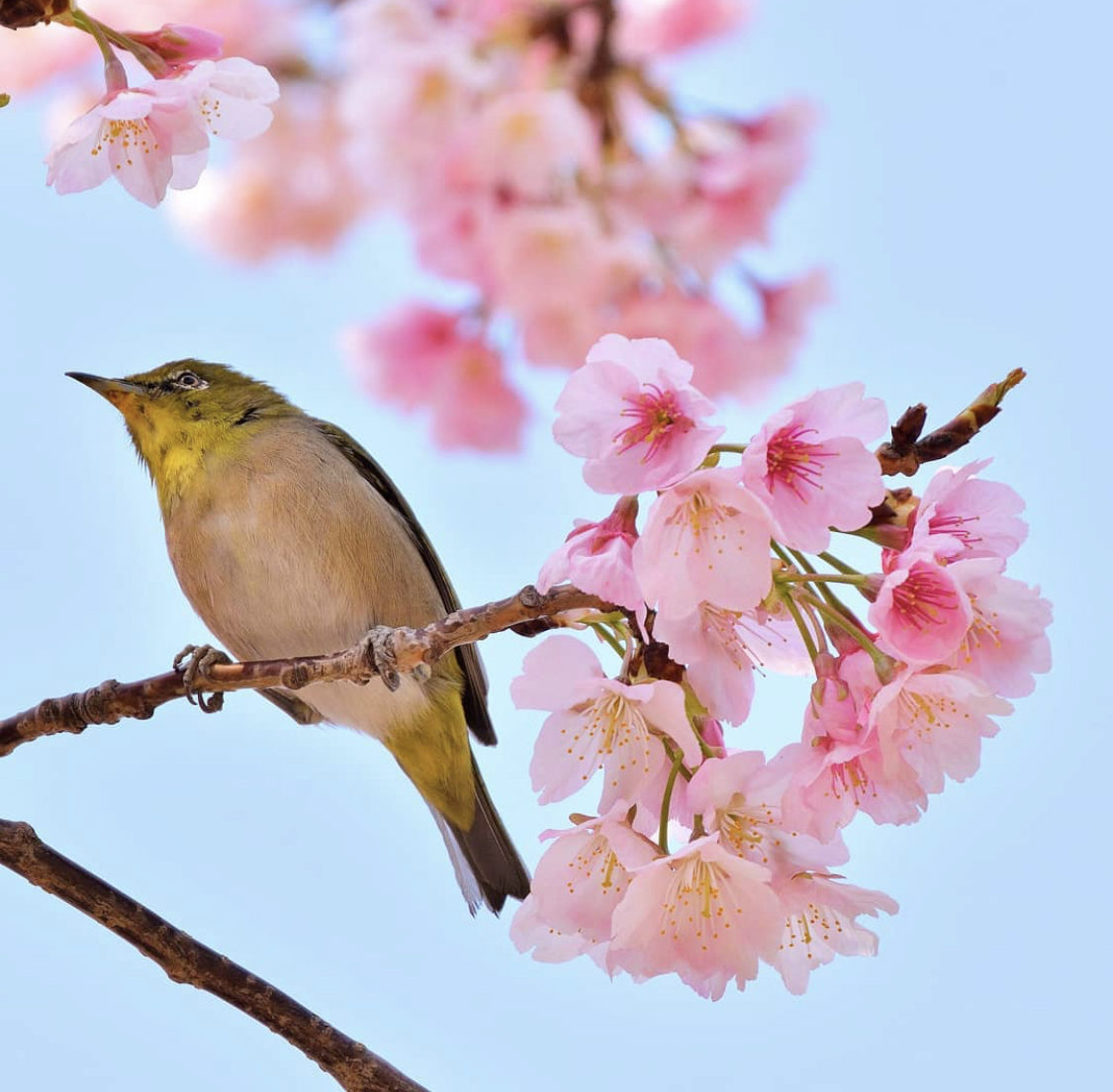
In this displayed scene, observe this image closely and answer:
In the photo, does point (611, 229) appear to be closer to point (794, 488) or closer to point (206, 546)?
point (206, 546)

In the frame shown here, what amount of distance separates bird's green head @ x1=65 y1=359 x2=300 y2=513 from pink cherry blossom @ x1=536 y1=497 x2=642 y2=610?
1.91 meters

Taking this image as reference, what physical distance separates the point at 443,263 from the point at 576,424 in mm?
2497

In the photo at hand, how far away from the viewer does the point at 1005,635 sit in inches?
72.5

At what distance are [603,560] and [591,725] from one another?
26cm

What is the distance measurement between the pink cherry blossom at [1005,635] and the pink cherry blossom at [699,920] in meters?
0.39

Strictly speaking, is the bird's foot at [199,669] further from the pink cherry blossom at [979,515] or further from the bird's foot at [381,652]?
the pink cherry blossom at [979,515]

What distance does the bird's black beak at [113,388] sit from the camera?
12.0 ft

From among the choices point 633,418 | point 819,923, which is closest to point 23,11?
point 633,418

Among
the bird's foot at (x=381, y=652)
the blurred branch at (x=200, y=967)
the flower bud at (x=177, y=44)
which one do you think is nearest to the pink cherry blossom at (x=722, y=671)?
the bird's foot at (x=381, y=652)

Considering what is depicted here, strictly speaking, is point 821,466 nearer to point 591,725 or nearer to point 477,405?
point 591,725

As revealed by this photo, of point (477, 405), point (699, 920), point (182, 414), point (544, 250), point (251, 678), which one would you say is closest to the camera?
point (699, 920)

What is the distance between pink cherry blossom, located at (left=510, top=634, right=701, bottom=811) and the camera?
1.83 meters

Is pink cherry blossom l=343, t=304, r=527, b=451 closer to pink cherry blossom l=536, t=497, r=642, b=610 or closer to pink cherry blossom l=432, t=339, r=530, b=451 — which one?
pink cherry blossom l=432, t=339, r=530, b=451

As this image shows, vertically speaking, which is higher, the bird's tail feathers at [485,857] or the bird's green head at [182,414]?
the bird's green head at [182,414]
